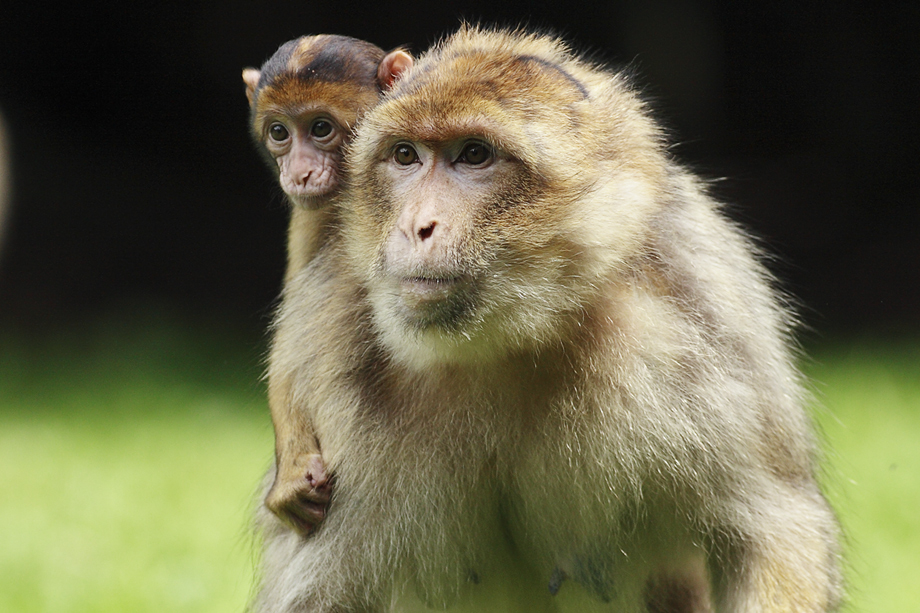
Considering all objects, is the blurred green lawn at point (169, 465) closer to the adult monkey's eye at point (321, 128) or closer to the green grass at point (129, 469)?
the green grass at point (129, 469)

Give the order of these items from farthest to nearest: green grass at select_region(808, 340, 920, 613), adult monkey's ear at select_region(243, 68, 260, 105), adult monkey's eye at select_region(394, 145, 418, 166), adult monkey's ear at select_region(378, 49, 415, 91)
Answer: green grass at select_region(808, 340, 920, 613)
adult monkey's ear at select_region(243, 68, 260, 105)
adult monkey's ear at select_region(378, 49, 415, 91)
adult monkey's eye at select_region(394, 145, 418, 166)

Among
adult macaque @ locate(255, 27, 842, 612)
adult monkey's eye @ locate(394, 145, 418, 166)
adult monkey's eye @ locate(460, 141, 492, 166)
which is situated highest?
adult monkey's eye @ locate(460, 141, 492, 166)

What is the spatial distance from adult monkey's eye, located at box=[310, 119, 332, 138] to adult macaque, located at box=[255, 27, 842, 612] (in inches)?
20.4

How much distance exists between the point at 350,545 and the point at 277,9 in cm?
872

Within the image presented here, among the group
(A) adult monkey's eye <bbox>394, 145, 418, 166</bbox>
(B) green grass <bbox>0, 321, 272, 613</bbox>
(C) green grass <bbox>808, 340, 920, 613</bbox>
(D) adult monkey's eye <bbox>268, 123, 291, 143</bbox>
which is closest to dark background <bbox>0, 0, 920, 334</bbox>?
(C) green grass <bbox>808, 340, 920, 613</bbox>

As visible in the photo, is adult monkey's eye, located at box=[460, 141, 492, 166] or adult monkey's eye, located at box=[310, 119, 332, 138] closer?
adult monkey's eye, located at box=[460, 141, 492, 166]

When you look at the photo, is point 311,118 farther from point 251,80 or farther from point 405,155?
point 405,155

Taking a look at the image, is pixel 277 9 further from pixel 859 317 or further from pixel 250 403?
pixel 859 317

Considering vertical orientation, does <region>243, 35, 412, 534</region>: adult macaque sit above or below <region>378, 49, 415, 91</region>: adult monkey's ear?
below

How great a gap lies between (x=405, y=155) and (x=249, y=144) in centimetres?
909

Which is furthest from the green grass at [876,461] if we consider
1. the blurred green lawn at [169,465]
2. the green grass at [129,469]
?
the green grass at [129,469]

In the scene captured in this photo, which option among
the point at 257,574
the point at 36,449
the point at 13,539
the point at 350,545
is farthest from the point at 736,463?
the point at 36,449

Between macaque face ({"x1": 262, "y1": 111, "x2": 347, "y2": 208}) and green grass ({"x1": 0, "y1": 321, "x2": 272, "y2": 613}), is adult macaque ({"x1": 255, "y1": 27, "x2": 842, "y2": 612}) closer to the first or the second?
macaque face ({"x1": 262, "y1": 111, "x2": 347, "y2": 208})

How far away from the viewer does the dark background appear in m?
10.6
